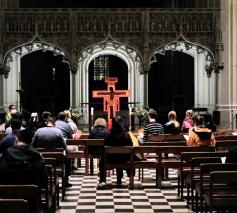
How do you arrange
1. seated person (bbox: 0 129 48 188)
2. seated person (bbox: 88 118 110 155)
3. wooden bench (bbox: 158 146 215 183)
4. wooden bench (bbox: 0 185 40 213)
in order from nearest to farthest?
wooden bench (bbox: 0 185 40 213), seated person (bbox: 0 129 48 188), wooden bench (bbox: 158 146 215 183), seated person (bbox: 88 118 110 155)

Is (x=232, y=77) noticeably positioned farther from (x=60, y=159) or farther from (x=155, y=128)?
(x=60, y=159)

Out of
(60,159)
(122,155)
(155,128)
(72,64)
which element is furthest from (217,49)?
(60,159)

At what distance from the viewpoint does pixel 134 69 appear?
104ft

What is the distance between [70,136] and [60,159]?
13.2 feet

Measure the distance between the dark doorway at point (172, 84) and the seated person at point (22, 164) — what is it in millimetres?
23465

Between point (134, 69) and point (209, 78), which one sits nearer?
point (209, 78)

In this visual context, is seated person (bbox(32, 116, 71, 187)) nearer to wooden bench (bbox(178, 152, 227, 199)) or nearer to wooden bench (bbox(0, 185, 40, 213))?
wooden bench (bbox(178, 152, 227, 199))

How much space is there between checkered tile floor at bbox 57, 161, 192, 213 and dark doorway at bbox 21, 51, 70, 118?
2109cm

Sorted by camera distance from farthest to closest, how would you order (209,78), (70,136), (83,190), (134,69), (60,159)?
(134,69) → (209,78) → (70,136) → (83,190) → (60,159)

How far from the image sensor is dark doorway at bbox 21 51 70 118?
115 feet

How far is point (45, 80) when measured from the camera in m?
36.9

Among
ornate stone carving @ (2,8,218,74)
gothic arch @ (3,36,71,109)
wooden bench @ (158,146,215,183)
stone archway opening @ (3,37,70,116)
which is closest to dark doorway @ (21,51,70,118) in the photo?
stone archway opening @ (3,37,70,116)

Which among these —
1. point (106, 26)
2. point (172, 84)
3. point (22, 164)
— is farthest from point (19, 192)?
point (172, 84)

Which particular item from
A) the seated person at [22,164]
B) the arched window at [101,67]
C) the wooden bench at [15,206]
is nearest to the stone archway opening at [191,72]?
the arched window at [101,67]
